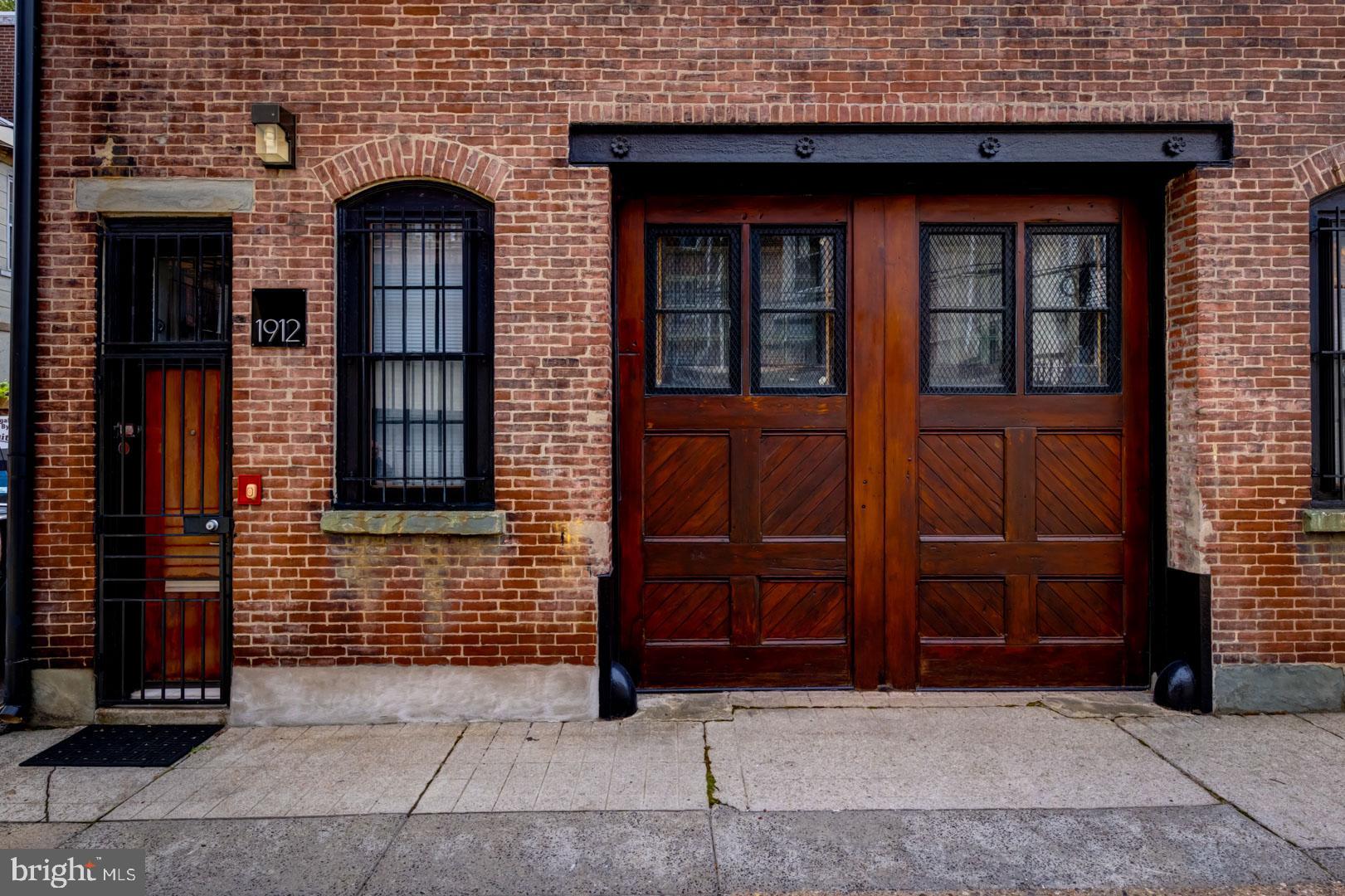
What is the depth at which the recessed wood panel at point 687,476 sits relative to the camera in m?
5.96

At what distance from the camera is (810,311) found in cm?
598

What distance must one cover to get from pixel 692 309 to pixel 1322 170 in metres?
4.23

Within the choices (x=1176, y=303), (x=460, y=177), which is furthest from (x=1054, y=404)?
(x=460, y=177)

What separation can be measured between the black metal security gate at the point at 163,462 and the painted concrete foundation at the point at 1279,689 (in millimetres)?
6632

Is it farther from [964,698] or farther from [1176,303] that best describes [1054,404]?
[964,698]

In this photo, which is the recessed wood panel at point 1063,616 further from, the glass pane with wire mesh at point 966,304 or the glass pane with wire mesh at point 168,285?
the glass pane with wire mesh at point 168,285

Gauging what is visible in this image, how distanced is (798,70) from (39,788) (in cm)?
611

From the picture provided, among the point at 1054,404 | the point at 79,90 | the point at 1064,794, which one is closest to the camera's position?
the point at 1064,794

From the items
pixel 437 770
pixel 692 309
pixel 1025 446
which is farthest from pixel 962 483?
pixel 437 770

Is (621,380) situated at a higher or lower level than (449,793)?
higher

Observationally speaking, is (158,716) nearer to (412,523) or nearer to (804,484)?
(412,523)

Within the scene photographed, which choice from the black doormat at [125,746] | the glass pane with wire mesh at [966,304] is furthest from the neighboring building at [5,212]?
the glass pane with wire mesh at [966,304]

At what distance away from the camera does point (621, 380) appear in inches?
233

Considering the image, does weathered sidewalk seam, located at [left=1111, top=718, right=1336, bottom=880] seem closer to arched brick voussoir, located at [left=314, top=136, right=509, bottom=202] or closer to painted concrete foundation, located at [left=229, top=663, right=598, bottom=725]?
painted concrete foundation, located at [left=229, top=663, right=598, bottom=725]
